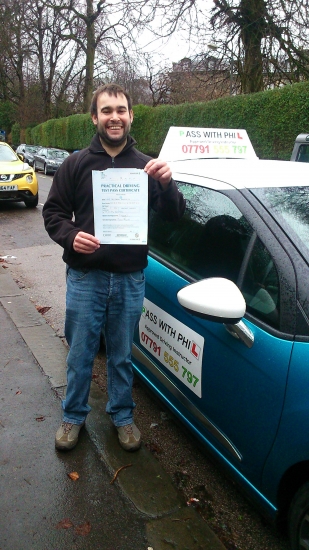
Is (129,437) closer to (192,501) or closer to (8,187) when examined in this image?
(192,501)

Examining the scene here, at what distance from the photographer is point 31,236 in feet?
29.7

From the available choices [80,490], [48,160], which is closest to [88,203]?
[80,490]

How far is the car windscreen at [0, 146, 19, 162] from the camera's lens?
38.2ft

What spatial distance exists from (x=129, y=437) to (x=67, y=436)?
1.13ft

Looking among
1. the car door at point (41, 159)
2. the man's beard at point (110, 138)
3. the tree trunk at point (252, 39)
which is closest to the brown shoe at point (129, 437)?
the man's beard at point (110, 138)

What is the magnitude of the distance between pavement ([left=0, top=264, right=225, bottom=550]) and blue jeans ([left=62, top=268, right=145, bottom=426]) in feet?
0.73

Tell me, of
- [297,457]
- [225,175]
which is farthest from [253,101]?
[297,457]

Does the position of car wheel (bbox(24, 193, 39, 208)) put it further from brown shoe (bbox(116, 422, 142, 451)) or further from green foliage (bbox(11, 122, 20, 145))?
green foliage (bbox(11, 122, 20, 145))

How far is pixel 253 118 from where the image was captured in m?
15.0

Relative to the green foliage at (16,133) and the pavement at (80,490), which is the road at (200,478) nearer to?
the pavement at (80,490)

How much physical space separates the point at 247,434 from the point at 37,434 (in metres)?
1.38

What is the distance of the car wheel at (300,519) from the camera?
1.82 metres

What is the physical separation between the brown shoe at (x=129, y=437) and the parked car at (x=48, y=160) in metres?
22.2

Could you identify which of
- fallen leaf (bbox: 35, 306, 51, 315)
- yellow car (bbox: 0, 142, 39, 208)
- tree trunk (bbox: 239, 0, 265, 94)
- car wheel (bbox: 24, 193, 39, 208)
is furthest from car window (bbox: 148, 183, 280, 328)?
tree trunk (bbox: 239, 0, 265, 94)
